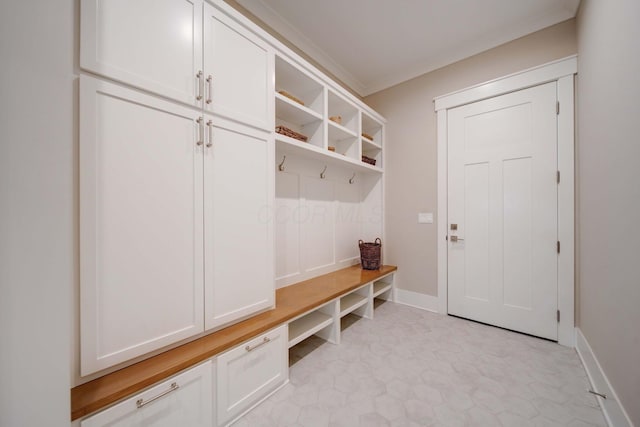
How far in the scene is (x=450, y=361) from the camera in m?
1.83

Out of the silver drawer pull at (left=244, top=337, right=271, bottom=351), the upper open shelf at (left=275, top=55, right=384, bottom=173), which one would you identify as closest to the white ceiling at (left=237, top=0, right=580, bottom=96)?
the upper open shelf at (left=275, top=55, right=384, bottom=173)

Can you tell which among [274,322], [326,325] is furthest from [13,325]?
[326,325]

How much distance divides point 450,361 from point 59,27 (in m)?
2.72

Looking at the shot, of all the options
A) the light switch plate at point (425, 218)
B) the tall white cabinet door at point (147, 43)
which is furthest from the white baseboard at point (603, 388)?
the tall white cabinet door at point (147, 43)

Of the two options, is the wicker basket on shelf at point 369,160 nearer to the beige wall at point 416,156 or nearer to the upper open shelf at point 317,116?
the upper open shelf at point 317,116

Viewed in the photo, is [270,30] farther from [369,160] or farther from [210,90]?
[369,160]

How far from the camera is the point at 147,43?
109cm

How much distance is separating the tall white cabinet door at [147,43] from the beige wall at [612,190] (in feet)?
6.78

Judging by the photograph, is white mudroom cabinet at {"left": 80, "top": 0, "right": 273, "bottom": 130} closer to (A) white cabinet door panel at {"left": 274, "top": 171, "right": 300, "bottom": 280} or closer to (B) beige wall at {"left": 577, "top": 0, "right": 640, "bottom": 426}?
(A) white cabinet door panel at {"left": 274, "top": 171, "right": 300, "bottom": 280}

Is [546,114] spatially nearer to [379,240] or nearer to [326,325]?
[379,240]

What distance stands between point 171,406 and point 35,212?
955 mm

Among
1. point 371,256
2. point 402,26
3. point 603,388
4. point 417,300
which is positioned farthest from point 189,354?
point 402,26

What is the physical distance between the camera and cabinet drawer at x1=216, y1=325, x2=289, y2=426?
48.8 inches

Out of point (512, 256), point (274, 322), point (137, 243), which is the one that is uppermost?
point (137, 243)
